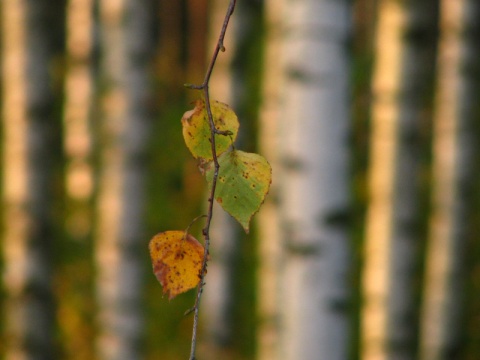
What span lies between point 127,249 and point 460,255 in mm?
1372

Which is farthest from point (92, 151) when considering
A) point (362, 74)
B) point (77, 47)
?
point (362, 74)

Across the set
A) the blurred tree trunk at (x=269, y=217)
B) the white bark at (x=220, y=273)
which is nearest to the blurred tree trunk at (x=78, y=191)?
the white bark at (x=220, y=273)

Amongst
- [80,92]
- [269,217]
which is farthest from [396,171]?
[80,92]

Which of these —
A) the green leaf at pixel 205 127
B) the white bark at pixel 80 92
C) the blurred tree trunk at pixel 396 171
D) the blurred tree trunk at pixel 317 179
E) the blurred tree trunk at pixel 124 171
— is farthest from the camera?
the white bark at pixel 80 92

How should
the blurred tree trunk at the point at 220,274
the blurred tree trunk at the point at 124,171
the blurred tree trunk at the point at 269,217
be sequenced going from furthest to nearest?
the blurred tree trunk at the point at 269,217
the blurred tree trunk at the point at 220,274
the blurred tree trunk at the point at 124,171

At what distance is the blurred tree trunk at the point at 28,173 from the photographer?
266 centimetres

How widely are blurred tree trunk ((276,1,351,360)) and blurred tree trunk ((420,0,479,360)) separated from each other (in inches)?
44.3

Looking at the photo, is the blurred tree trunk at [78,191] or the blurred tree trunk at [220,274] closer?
the blurred tree trunk at [220,274]

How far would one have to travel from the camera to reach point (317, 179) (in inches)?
65.9

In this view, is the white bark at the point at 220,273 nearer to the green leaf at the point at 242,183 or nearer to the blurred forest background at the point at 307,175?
the blurred forest background at the point at 307,175

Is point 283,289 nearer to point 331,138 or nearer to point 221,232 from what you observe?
point 331,138

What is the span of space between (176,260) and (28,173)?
2.30 m

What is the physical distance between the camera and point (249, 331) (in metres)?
5.07

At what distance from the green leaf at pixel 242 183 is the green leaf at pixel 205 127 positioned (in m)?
0.02
